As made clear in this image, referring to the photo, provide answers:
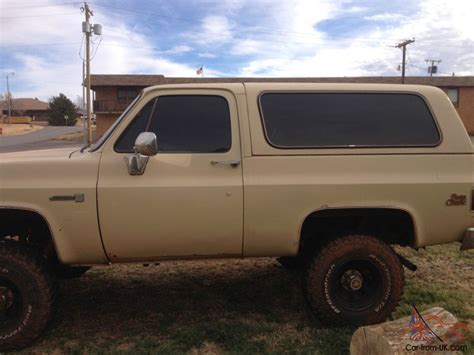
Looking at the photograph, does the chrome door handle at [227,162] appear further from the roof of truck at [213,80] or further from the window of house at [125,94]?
the window of house at [125,94]

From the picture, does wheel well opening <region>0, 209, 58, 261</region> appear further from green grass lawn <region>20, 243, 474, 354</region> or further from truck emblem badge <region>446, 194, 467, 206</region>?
truck emblem badge <region>446, 194, 467, 206</region>

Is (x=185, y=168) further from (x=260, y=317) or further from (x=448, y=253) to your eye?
(x=448, y=253)

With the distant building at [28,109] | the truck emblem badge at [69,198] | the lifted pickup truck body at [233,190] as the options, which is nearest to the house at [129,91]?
the lifted pickup truck body at [233,190]

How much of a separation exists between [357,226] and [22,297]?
274cm

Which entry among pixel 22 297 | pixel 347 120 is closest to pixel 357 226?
pixel 347 120

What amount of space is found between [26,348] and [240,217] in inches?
74.8

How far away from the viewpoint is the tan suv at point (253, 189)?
333 cm

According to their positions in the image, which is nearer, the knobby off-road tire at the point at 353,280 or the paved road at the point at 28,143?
the knobby off-road tire at the point at 353,280

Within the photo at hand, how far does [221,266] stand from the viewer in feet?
17.9

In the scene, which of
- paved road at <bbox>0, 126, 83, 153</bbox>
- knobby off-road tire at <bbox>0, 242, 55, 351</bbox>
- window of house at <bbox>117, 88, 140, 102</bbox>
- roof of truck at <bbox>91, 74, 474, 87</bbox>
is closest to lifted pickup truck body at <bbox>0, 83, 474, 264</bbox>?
knobby off-road tire at <bbox>0, 242, 55, 351</bbox>

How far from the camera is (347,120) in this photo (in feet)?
12.2

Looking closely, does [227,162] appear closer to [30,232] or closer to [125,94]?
[30,232]

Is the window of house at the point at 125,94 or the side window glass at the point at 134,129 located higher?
the window of house at the point at 125,94

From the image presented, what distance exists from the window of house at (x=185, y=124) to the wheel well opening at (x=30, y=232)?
933 millimetres
